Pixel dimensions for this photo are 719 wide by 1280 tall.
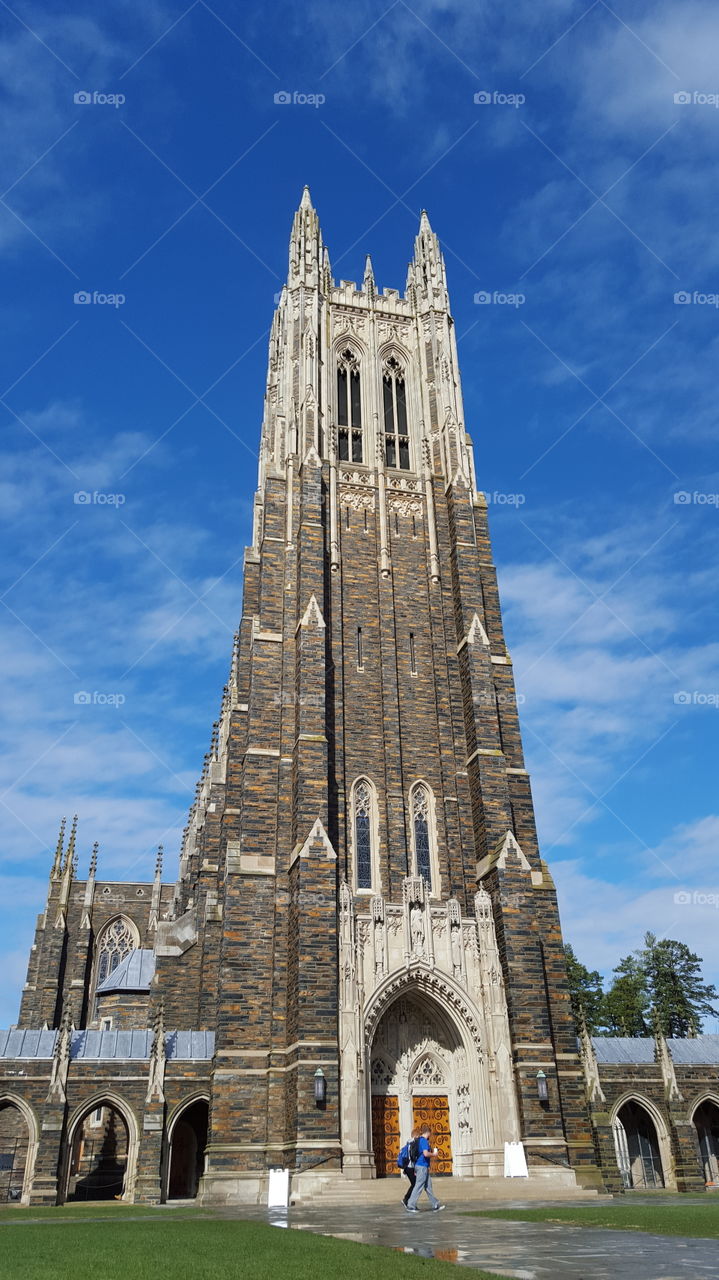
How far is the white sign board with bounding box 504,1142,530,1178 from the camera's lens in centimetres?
2072

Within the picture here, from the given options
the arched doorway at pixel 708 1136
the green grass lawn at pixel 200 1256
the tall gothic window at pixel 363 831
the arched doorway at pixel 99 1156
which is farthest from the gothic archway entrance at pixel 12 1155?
the arched doorway at pixel 708 1136

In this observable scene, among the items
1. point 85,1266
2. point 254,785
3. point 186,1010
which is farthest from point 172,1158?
point 85,1266

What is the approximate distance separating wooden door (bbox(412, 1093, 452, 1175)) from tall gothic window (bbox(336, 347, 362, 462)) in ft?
67.1

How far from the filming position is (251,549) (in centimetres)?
3047

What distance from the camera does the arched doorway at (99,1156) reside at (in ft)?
97.8

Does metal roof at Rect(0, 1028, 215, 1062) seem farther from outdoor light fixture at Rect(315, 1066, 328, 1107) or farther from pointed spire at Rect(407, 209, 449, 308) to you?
pointed spire at Rect(407, 209, 449, 308)

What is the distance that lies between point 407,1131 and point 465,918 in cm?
527

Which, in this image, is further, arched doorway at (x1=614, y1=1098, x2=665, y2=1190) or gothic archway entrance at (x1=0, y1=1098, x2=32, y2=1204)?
arched doorway at (x1=614, y1=1098, x2=665, y2=1190)

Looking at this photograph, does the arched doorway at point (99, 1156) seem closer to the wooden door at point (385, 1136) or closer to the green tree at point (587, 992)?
the wooden door at point (385, 1136)

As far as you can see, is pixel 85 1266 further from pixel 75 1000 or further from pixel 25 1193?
pixel 75 1000

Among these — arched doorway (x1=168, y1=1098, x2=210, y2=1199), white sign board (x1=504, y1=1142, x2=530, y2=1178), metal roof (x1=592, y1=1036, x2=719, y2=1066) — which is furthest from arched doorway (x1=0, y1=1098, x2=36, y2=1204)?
metal roof (x1=592, y1=1036, x2=719, y2=1066)

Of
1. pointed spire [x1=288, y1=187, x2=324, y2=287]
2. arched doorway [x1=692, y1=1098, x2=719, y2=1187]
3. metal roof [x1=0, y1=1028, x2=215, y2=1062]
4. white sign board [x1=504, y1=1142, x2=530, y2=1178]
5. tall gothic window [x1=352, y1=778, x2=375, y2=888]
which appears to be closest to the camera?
white sign board [x1=504, y1=1142, x2=530, y2=1178]

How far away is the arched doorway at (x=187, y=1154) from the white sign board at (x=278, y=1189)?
33.7 ft

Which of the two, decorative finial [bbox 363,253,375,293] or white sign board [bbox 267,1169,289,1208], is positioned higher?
decorative finial [bbox 363,253,375,293]
